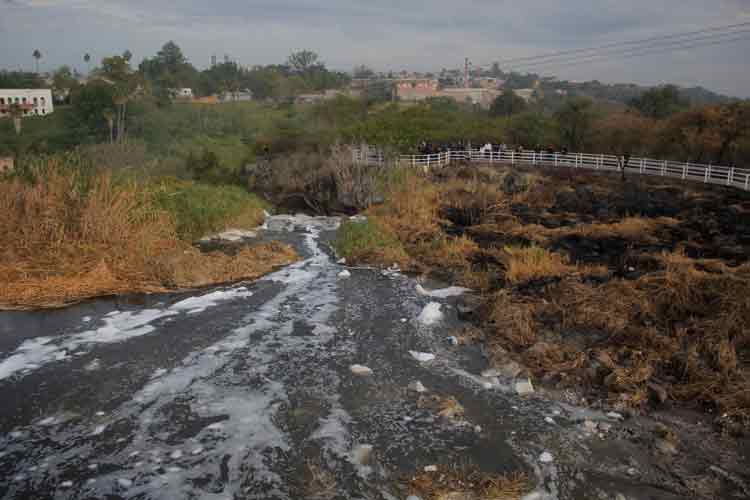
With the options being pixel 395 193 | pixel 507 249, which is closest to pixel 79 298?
pixel 507 249

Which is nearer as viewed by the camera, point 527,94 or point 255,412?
point 255,412

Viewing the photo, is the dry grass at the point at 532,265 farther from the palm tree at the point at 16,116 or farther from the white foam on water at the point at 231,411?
the palm tree at the point at 16,116

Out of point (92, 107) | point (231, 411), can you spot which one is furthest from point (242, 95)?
point (231, 411)

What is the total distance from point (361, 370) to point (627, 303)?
16.0ft

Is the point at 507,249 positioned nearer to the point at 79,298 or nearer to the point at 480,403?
the point at 480,403

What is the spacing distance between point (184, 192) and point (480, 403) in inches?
520

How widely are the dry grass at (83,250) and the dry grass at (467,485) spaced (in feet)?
27.7

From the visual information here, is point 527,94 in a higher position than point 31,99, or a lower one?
higher

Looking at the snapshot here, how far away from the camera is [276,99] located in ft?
287

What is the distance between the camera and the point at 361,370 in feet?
27.5

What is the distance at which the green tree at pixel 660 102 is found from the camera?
39312 millimetres

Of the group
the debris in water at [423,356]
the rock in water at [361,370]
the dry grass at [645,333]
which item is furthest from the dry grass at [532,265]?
the rock in water at [361,370]

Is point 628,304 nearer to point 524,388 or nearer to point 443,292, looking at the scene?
point 524,388

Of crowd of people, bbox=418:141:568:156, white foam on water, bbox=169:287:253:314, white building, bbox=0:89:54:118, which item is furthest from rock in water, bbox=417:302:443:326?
white building, bbox=0:89:54:118
